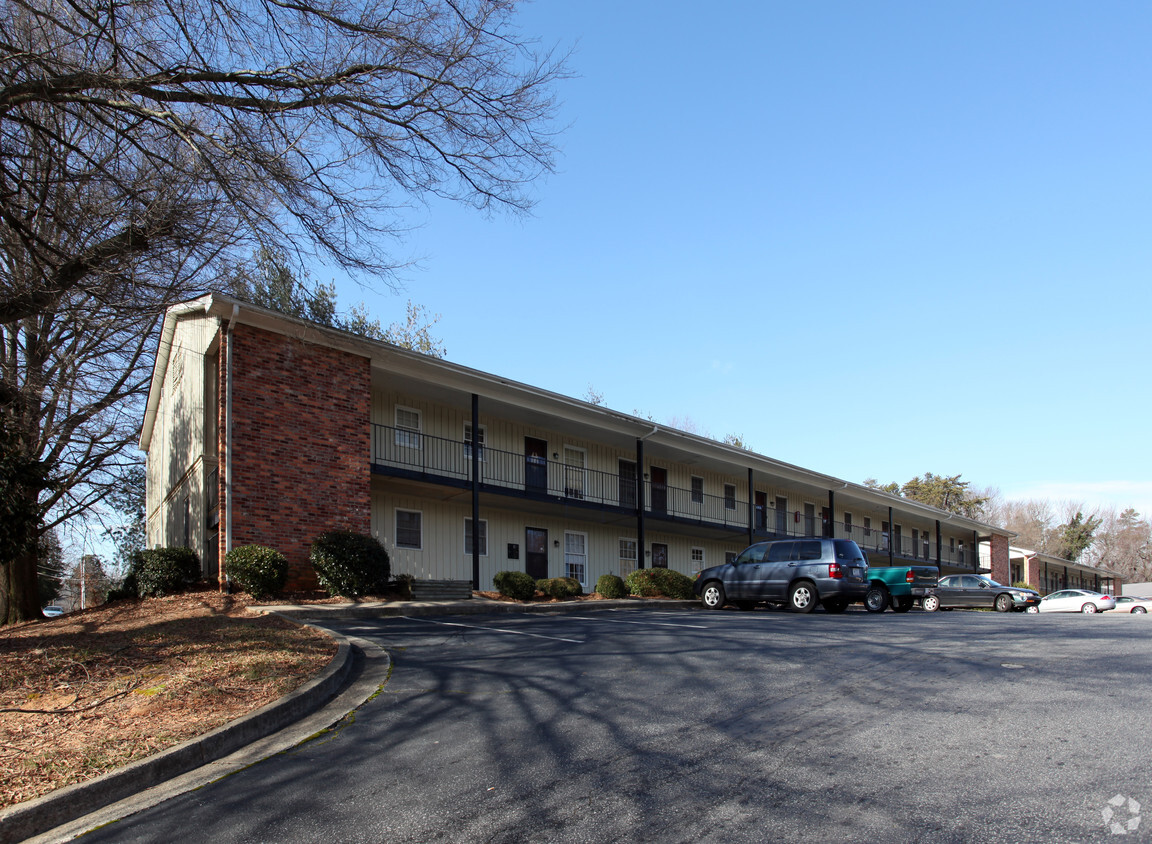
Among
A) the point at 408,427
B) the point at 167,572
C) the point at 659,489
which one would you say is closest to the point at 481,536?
the point at 408,427

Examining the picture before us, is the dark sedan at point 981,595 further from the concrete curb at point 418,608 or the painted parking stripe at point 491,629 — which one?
the painted parking stripe at point 491,629

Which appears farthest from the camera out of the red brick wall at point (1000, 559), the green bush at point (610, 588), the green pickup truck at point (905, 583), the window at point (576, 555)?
the red brick wall at point (1000, 559)

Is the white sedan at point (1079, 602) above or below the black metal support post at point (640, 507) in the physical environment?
below

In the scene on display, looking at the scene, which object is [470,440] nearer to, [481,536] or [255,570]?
[481,536]

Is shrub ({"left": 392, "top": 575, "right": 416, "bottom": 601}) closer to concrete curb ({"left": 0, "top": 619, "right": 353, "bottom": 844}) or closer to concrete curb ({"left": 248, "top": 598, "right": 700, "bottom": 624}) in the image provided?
concrete curb ({"left": 248, "top": 598, "right": 700, "bottom": 624})

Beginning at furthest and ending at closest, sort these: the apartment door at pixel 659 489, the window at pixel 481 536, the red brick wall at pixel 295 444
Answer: the apartment door at pixel 659 489, the window at pixel 481 536, the red brick wall at pixel 295 444

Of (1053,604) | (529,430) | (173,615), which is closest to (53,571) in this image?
(529,430)

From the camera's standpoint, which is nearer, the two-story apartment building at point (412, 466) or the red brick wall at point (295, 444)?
the red brick wall at point (295, 444)

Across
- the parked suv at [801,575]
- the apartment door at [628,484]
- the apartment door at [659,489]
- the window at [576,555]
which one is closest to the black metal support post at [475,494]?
the window at [576,555]

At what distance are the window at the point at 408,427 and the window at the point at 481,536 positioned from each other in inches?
107

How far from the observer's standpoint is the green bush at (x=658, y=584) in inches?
875

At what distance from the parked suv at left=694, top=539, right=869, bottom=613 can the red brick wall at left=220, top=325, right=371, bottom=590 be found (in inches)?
327

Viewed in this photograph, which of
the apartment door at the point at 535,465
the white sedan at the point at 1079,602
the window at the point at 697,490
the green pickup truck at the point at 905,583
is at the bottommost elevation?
the white sedan at the point at 1079,602

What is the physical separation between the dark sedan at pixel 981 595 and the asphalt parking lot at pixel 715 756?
1862 cm
